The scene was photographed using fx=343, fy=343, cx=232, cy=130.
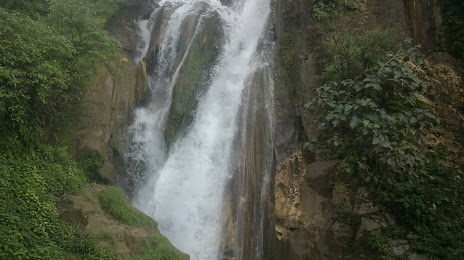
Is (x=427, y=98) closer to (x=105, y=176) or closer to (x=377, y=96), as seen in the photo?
(x=377, y=96)

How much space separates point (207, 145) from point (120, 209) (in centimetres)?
393

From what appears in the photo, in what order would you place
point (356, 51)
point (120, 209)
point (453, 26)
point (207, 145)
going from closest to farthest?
point (453, 26), point (120, 209), point (356, 51), point (207, 145)

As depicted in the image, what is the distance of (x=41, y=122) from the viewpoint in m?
8.05

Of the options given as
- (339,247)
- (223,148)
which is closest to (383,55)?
(339,247)

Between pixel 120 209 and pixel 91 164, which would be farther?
pixel 91 164

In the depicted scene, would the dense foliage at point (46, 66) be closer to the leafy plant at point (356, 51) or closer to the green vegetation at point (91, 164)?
the green vegetation at point (91, 164)

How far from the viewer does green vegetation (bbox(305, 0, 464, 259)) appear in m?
6.66

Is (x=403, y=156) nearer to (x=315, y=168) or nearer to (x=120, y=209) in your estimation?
(x=315, y=168)

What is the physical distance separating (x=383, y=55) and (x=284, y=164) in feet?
12.4

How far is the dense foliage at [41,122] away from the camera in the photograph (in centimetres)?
636

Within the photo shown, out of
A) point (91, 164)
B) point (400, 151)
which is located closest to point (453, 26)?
point (400, 151)

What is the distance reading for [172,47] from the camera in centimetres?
1532

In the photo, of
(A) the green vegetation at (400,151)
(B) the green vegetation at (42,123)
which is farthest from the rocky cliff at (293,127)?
(B) the green vegetation at (42,123)

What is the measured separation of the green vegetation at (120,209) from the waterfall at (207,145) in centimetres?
183
